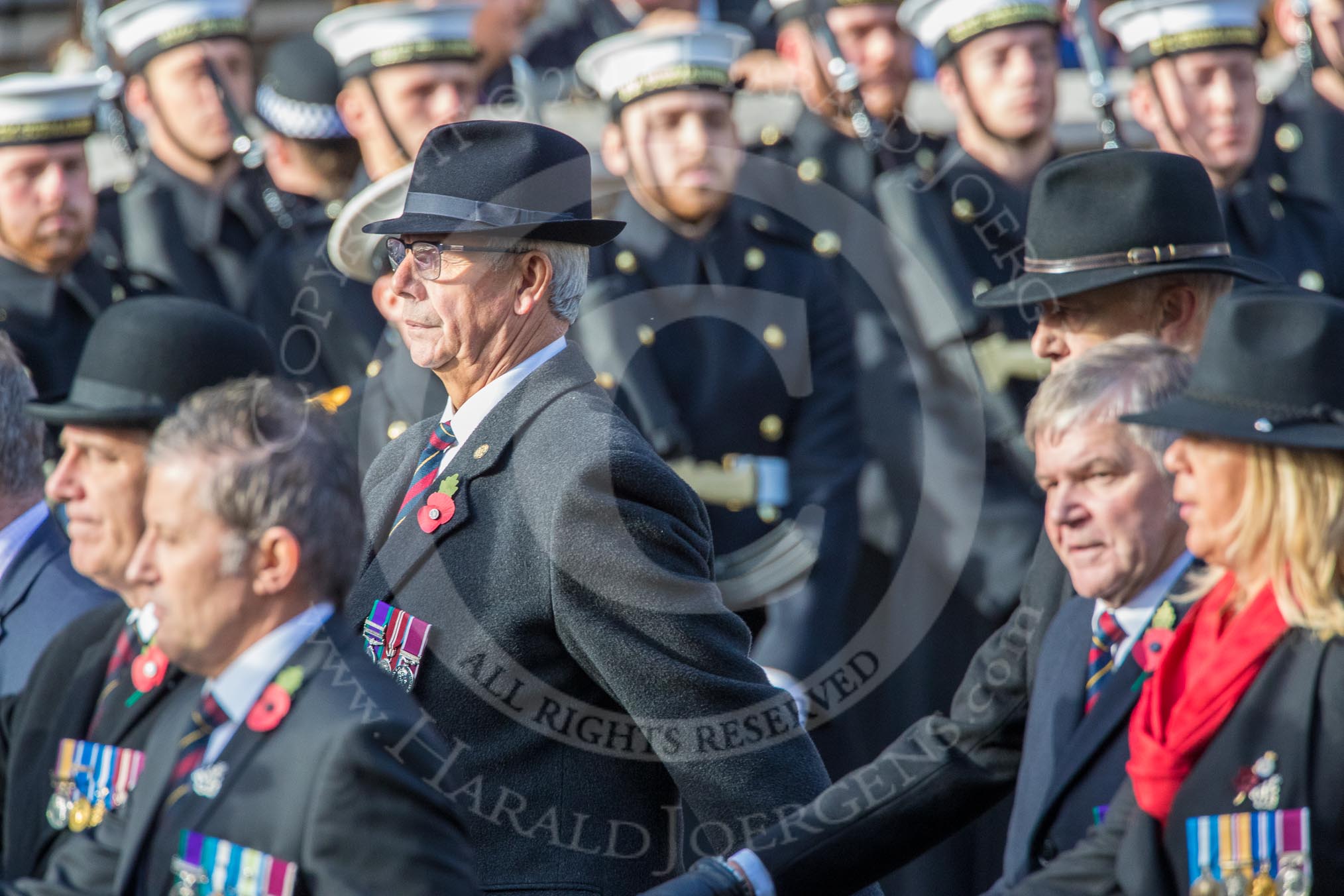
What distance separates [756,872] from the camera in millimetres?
3201

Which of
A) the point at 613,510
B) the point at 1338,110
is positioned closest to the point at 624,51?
the point at 1338,110

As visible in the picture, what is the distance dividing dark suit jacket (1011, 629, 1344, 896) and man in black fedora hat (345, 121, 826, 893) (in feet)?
2.46

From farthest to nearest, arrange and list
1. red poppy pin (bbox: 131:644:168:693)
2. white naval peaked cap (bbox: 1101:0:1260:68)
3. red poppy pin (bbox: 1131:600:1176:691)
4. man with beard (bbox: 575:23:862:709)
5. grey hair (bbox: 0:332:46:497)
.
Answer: white naval peaked cap (bbox: 1101:0:1260:68), man with beard (bbox: 575:23:862:709), grey hair (bbox: 0:332:46:497), red poppy pin (bbox: 1131:600:1176:691), red poppy pin (bbox: 131:644:168:693)

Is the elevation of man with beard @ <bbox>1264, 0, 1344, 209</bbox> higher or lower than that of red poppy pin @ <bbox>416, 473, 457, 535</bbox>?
higher

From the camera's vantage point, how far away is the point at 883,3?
23.1 ft

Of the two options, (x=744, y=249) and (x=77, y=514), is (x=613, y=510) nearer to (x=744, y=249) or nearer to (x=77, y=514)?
(x=77, y=514)

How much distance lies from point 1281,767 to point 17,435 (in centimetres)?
220

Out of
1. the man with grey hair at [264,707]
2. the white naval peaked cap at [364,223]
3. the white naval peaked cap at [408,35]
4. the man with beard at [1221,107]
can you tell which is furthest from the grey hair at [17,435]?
the man with beard at [1221,107]

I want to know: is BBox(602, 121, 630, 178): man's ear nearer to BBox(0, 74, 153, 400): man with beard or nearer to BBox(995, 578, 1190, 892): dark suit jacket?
BBox(0, 74, 153, 400): man with beard

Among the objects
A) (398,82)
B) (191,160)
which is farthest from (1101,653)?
(191,160)

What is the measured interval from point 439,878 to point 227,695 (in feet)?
1.22

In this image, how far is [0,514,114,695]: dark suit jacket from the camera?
11.7 feet

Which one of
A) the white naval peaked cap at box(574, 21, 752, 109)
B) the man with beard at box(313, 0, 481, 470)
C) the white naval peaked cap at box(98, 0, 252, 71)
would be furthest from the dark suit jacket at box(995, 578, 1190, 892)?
the white naval peaked cap at box(98, 0, 252, 71)

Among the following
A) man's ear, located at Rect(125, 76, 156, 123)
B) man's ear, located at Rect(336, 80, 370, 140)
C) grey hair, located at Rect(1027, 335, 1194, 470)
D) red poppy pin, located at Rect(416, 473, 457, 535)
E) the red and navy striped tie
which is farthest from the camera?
man's ear, located at Rect(125, 76, 156, 123)
